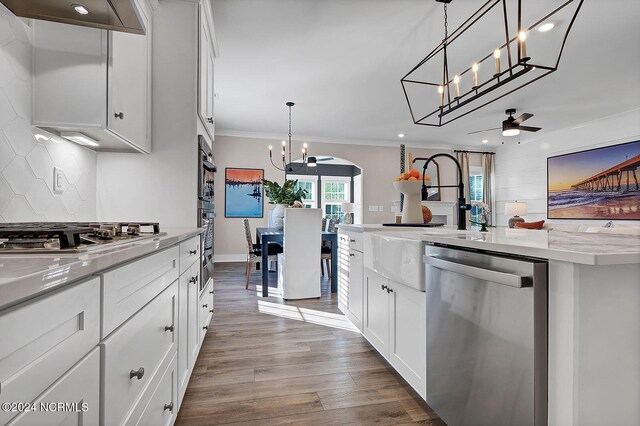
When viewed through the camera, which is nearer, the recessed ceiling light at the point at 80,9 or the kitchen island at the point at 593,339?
the kitchen island at the point at 593,339

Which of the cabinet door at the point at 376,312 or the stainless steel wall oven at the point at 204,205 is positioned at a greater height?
the stainless steel wall oven at the point at 204,205

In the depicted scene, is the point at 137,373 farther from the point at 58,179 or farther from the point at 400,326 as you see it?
the point at 400,326

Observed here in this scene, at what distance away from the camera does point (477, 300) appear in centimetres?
114

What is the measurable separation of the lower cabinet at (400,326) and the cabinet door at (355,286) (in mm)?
174

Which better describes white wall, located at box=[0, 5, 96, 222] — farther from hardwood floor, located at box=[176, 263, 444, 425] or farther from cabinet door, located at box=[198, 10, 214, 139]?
hardwood floor, located at box=[176, 263, 444, 425]

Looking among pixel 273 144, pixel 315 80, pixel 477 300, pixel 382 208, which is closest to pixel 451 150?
pixel 382 208

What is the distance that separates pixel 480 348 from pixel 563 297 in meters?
0.38

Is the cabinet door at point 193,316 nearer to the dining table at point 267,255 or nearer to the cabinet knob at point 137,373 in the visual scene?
the cabinet knob at point 137,373

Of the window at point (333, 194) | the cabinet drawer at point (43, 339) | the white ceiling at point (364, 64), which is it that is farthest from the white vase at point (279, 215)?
the window at point (333, 194)

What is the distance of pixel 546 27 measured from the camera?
2877 mm

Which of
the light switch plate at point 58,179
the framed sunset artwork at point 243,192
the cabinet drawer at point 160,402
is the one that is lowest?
→ the cabinet drawer at point 160,402

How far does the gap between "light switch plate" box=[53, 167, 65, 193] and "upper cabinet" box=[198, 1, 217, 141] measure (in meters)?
0.89

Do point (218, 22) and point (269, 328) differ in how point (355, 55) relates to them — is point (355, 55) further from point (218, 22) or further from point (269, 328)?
point (269, 328)

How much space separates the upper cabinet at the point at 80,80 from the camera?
4.50 feet
